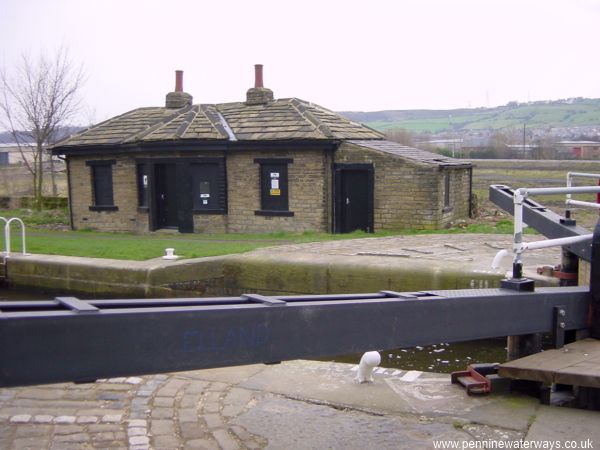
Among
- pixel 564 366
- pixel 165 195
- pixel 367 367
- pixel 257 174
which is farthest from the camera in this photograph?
pixel 165 195

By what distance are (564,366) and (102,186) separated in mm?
19107

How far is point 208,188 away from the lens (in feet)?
64.9

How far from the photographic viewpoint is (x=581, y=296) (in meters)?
5.07

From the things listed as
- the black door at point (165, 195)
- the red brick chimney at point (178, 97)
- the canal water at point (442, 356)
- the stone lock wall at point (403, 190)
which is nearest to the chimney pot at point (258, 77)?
the red brick chimney at point (178, 97)

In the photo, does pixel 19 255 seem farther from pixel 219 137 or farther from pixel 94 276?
pixel 219 137

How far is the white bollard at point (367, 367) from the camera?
16.5 feet

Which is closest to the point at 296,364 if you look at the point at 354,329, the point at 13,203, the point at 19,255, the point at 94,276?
the point at 354,329

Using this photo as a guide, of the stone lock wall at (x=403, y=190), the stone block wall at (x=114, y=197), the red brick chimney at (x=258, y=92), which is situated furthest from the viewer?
the red brick chimney at (x=258, y=92)

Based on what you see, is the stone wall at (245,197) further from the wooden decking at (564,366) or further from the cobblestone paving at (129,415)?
the wooden decking at (564,366)

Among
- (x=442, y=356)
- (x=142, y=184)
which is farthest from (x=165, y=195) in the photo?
(x=442, y=356)

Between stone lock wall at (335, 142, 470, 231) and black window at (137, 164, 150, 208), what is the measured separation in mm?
6065

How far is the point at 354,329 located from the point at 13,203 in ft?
83.7

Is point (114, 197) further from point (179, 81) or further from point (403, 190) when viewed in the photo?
point (403, 190)

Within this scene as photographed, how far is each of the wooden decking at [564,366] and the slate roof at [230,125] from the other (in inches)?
537
